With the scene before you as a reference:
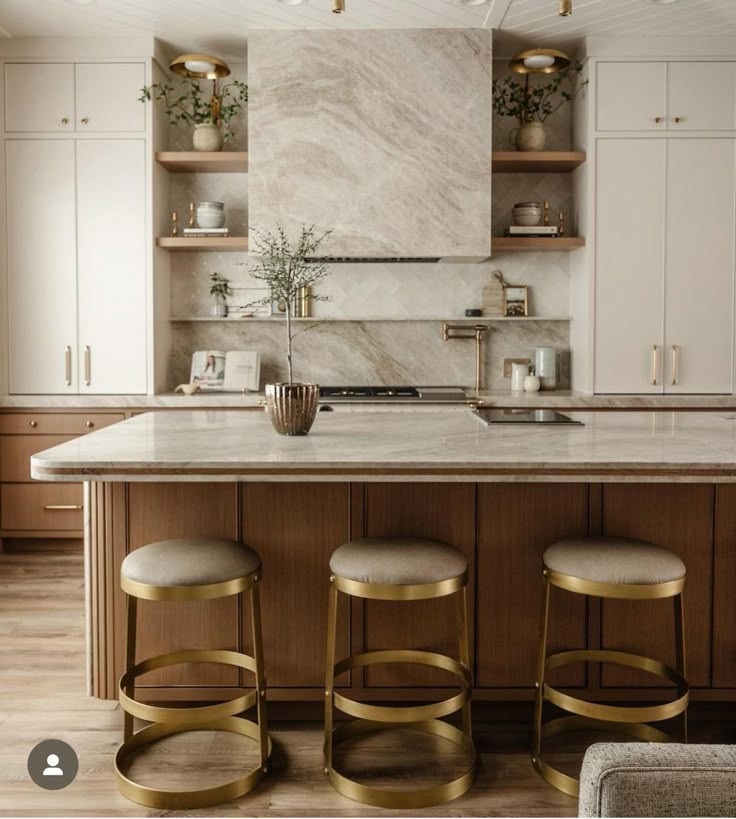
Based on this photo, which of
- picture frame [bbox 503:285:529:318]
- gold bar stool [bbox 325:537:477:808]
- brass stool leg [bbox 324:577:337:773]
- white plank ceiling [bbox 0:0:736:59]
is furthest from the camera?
picture frame [bbox 503:285:529:318]

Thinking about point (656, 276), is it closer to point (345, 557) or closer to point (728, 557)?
point (728, 557)

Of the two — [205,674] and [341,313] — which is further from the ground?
[341,313]

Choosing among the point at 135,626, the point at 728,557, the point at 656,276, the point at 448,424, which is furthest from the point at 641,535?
the point at 656,276

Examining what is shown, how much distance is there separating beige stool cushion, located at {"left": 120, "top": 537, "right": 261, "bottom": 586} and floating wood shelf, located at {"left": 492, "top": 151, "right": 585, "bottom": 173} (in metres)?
3.23

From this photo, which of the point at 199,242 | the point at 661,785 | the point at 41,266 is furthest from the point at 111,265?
the point at 661,785

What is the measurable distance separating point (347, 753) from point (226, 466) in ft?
3.10

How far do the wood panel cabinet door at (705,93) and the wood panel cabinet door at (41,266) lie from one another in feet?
Result: 11.3

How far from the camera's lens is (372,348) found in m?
5.25

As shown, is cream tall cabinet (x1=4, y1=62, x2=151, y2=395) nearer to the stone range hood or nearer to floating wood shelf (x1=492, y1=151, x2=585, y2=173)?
the stone range hood

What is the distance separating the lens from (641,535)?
2508 millimetres

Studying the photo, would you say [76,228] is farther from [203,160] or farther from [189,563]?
[189,563]

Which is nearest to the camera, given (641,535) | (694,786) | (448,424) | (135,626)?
(694,786)

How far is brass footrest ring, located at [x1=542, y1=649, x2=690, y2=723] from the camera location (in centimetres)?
216

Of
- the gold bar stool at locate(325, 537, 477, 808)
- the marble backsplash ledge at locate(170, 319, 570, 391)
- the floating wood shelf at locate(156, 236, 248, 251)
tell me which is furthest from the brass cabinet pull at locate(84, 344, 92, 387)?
the gold bar stool at locate(325, 537, 477, 808)
